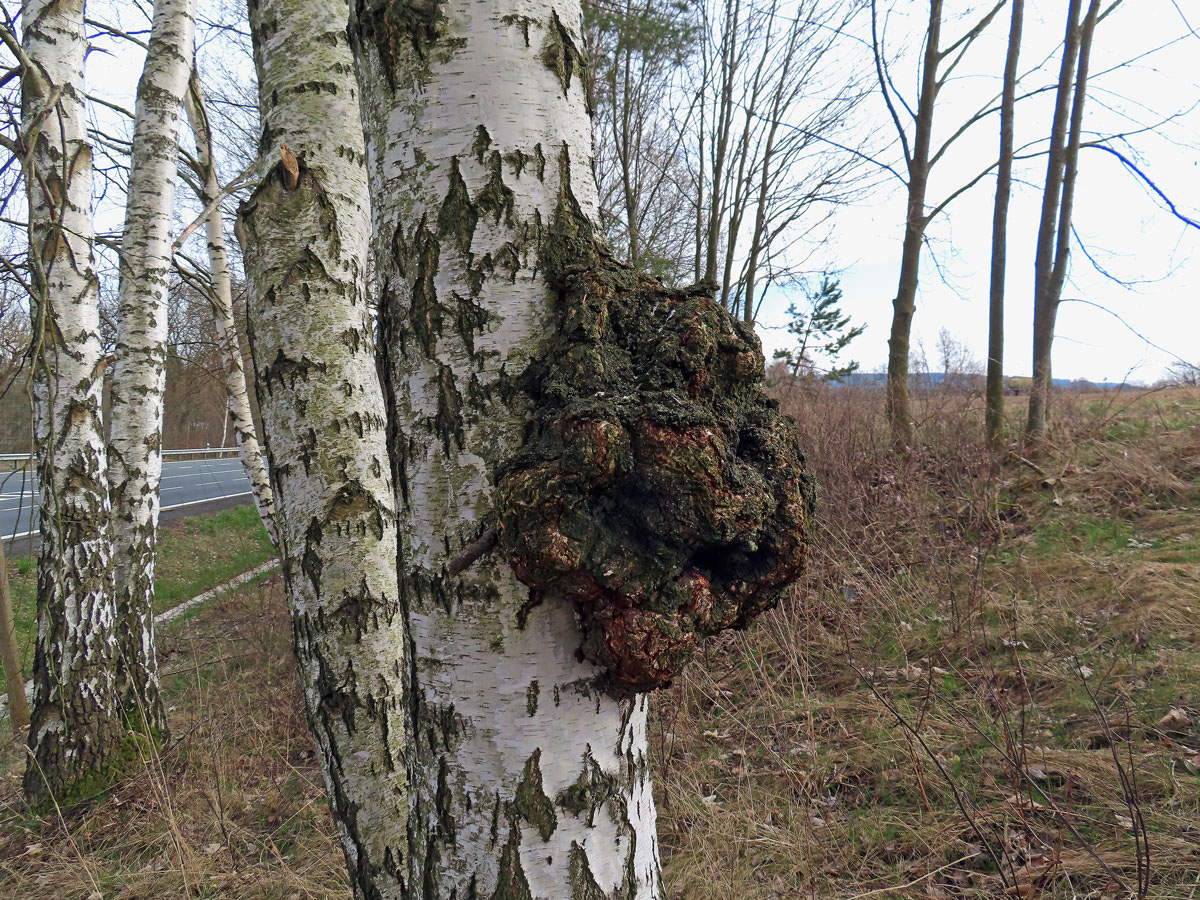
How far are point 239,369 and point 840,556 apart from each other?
5922 mm

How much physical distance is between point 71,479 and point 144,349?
0.80 m

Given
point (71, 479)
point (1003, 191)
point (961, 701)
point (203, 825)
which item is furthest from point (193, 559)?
point (1003, 191)

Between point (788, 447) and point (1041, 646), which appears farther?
point (1041, 646)

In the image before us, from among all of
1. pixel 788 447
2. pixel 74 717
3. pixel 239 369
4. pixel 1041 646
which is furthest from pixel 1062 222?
pixel 74 717

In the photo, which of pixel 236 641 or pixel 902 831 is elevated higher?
pixel 902 831

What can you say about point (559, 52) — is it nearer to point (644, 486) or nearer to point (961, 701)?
point (644, 486)

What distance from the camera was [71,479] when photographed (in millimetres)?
3369

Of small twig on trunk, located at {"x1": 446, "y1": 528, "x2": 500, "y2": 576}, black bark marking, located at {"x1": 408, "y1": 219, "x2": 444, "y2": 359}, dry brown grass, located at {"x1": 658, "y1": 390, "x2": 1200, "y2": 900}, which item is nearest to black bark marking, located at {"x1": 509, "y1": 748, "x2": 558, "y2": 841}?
small twig on trunk, located at {"x1": 446, "y1": 528, "x2": 500, "y2": 576}

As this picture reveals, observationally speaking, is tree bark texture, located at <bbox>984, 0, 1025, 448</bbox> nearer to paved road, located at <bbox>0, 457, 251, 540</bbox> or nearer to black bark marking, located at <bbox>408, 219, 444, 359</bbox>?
black bark marking, located at <bbox>408, 219, 444, 359</bbox>

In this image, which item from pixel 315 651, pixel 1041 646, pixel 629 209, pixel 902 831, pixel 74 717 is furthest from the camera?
pixel 629 209

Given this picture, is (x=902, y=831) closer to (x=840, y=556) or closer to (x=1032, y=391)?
(x=840, y=556)

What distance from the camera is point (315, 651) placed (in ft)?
5.08

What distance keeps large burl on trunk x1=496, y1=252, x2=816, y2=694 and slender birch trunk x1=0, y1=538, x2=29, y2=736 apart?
8.43 ft

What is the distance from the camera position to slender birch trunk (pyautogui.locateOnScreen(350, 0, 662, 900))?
893 mm
